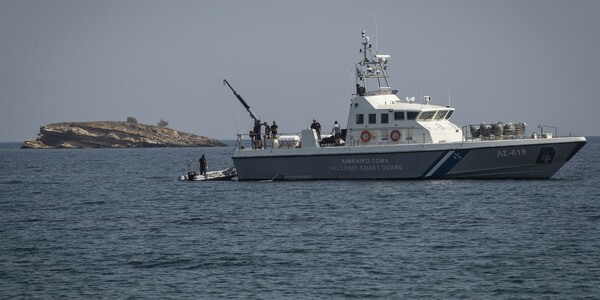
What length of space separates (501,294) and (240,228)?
1317 cm

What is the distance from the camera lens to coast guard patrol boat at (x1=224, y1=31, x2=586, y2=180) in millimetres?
45375

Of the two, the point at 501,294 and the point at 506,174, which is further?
the point at 506,174

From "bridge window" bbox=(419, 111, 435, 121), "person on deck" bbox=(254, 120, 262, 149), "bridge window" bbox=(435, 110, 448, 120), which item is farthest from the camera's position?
"person on deck" bbox=(254, 120, 262, 149)

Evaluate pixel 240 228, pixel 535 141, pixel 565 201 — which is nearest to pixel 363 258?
pixel 240 228

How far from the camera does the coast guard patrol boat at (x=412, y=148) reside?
149 ft

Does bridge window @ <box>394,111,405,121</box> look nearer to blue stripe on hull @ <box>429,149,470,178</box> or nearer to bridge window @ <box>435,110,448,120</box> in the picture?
bridge window @ <box>435,110,448,120</box>

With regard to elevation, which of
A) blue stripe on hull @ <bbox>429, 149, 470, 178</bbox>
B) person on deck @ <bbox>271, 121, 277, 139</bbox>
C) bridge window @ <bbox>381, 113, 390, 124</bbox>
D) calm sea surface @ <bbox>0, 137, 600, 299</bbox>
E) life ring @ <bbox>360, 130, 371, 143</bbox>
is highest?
bridge window @ <bbox>381, 113, 390, 124</bbox>

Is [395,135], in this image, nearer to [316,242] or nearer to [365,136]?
[365,136]

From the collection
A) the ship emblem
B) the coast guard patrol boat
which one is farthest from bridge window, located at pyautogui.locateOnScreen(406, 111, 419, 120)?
the ship emblem

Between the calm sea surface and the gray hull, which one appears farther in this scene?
the gray hull

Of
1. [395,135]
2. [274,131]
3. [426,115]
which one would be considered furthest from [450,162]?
[274,131]

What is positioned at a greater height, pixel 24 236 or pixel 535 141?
pixel 535 141

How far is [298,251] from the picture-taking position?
1142 inches

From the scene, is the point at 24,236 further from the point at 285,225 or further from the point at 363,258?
the point at 363,258
